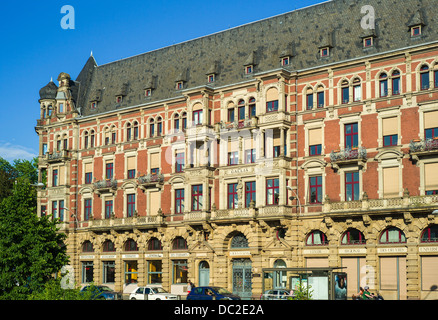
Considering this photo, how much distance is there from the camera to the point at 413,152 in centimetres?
4497

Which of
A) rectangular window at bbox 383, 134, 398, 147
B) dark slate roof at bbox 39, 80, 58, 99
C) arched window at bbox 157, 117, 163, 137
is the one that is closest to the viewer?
rectangular window at bbox 383, 134, 398, 147

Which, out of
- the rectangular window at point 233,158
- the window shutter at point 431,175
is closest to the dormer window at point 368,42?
the window shutter at point 431,175

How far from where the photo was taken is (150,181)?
6175cm

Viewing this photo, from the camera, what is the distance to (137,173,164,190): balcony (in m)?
61.2

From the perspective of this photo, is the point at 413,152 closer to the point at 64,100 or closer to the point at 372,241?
the point at 372,241

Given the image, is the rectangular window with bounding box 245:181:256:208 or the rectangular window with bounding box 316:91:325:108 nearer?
the rectangular window with bounding box 316:91:325:108

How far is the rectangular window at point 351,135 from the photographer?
49125 millimetres

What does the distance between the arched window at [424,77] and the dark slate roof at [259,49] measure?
2.15 metres

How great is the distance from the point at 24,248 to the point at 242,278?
19.9 meters

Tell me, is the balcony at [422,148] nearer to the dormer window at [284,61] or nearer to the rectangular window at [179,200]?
the dormer window at [284,61]

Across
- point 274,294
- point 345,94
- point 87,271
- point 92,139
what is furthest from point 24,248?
point 92,139

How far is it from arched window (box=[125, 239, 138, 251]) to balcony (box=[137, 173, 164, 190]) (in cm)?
573

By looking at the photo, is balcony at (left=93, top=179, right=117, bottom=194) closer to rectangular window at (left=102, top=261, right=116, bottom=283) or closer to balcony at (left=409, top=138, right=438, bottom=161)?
rectangular window at (left=102, top=261, right=116, bottom=283)

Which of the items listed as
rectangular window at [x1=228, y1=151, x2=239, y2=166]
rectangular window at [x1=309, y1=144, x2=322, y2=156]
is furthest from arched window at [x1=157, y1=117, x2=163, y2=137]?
rectangular window at [x1=309, y1=144, x2=322, y2=156]
